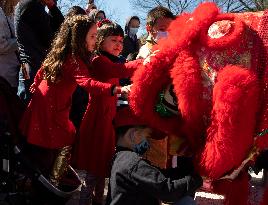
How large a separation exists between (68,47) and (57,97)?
331 mm

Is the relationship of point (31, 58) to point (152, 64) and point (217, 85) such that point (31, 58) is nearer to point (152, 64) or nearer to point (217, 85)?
point (152, 64)

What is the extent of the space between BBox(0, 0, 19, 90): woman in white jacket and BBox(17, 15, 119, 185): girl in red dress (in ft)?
1.66

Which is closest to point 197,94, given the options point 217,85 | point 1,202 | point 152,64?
point 217,85

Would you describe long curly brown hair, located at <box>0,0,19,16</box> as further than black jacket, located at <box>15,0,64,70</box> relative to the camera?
Yes

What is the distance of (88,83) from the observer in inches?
110

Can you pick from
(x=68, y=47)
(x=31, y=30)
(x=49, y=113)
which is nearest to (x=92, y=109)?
(x=49, y=113)

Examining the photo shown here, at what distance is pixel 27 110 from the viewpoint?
3188 millimetres

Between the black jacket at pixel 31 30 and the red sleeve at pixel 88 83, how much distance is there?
28.4 inches

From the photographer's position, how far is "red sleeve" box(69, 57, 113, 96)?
2734 mm

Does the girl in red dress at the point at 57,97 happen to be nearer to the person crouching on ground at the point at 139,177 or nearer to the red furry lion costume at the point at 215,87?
the person crouching on ground at the point at 139,177

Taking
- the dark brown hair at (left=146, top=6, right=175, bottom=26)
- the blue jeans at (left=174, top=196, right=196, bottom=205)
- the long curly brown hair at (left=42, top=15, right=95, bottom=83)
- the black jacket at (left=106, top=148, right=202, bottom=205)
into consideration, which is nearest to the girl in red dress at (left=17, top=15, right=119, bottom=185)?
the long curly brown hair at (left=42, top=15, right=95, bottom=83)

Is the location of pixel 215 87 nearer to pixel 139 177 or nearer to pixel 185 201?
pixel 139 177

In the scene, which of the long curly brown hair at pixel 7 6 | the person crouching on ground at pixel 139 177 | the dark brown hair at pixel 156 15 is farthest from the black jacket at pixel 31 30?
the person crouching on ground at pixel 139 177

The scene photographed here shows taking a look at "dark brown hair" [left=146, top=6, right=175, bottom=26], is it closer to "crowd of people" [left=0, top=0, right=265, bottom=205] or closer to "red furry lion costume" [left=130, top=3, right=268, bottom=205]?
"crowd of people" [left=0, top=0, right=265, bottom=205]
